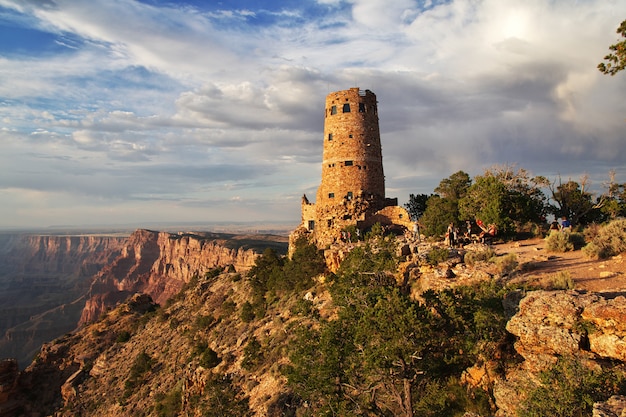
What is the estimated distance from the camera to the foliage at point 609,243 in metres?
17.0

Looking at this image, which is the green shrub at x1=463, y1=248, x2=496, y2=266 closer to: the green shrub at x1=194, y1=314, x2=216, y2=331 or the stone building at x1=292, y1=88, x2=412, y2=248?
the stone building at x1=292, y1=88, x2=412, y2=248

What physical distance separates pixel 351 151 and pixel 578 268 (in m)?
20.2

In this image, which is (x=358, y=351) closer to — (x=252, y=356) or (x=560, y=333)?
(x=560, y=333)

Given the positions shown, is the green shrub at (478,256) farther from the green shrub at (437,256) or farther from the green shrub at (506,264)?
the green shrub at (506,264)

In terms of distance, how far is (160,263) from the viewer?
413 ft

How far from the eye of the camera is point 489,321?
12312 millimetres

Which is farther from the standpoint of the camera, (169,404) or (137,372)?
(137,372)

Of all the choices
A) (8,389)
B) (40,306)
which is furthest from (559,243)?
(40,306)

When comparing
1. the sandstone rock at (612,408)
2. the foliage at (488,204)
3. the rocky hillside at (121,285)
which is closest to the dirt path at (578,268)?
the foliage at (488,204)

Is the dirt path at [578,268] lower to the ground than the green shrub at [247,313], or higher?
higher

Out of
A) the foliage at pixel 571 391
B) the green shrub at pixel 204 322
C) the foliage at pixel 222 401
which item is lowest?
the foliage at pixel 222 401

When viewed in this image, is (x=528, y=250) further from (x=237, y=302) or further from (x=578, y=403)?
(x=237, y=302)

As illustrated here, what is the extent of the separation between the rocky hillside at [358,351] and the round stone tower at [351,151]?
21.8 feet

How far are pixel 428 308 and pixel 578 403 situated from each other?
16.1 ft
